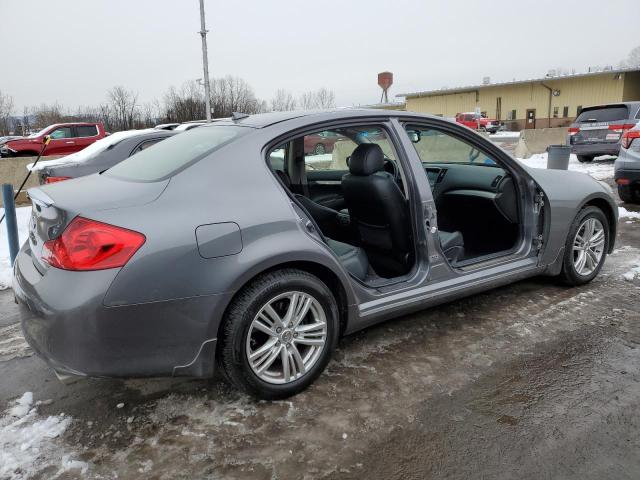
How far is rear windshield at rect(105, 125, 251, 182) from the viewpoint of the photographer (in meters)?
2.66

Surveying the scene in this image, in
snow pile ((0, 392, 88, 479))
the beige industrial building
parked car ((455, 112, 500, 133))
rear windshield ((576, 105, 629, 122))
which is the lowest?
snow pile ((0, 392, 88, 479))

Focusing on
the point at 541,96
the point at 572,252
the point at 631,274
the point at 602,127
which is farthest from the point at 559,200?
the point at 541,96

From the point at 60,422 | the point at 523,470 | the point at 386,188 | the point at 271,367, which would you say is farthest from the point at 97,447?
the point at 386,188

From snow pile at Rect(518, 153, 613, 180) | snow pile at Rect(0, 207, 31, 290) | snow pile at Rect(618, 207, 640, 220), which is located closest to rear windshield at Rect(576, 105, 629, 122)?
snow pile at Rect(518, 153, 613, 180)

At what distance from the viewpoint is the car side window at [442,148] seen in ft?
11.6

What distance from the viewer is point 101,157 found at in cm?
641

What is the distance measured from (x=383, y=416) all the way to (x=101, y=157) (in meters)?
5.31

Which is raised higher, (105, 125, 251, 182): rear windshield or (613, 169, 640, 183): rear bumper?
(105, 125, 251, 182): rear windshield

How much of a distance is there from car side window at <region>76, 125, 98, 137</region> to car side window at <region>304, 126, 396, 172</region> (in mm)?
16430

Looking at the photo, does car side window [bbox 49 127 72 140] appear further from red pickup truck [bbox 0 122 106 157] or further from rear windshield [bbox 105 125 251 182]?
rear windshield [bbox 105 125 251 182]

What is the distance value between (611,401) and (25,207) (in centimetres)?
997

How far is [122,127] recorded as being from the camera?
41750 mm

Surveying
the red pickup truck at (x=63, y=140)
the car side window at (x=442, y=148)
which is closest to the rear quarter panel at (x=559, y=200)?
the car side window at (x=442, y=148)

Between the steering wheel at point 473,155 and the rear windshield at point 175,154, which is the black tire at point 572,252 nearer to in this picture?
the steering wheel at point 473,155
